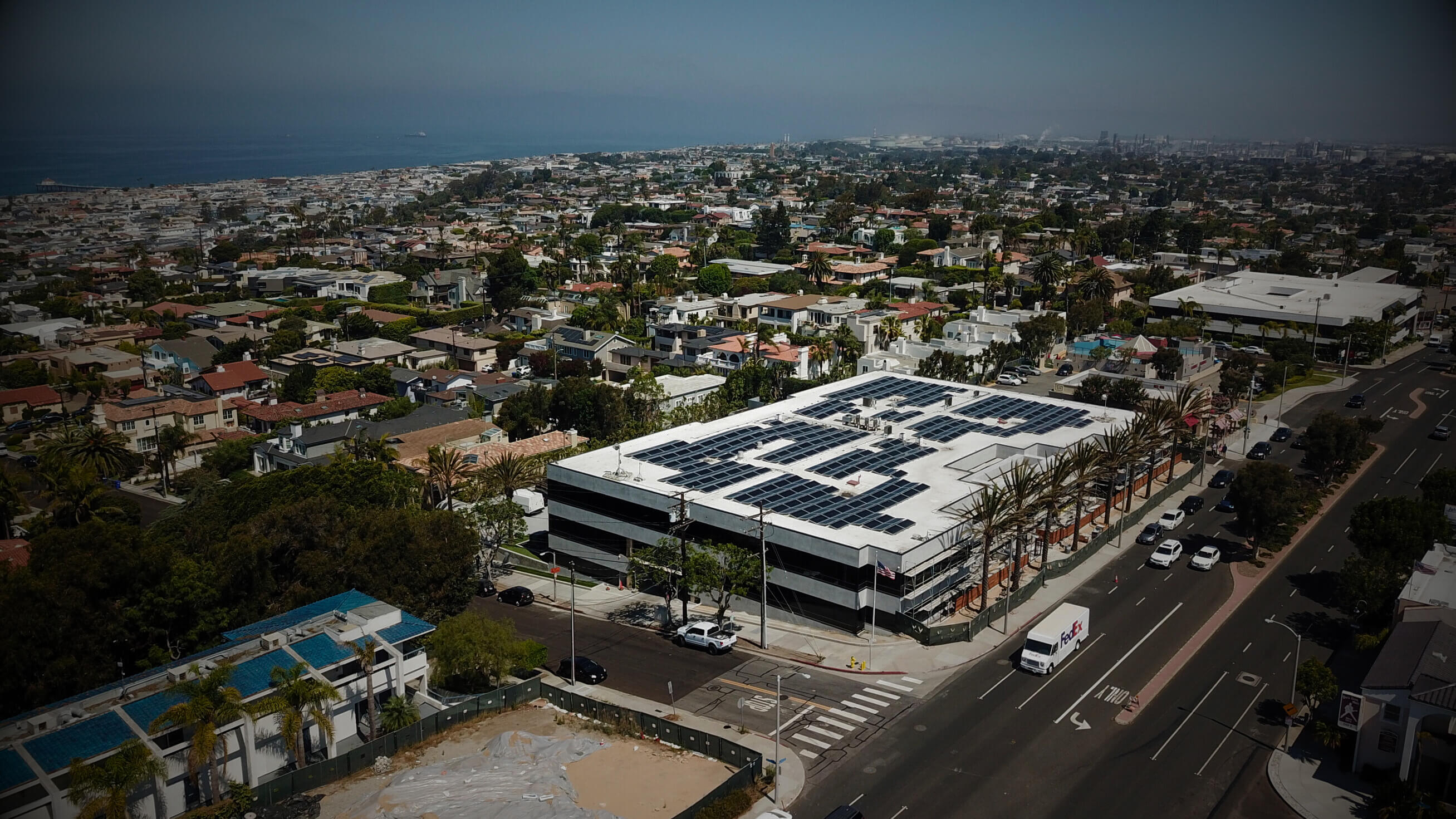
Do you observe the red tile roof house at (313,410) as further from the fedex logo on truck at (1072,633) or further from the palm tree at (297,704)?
the fedex logo on truck at (1072,633)

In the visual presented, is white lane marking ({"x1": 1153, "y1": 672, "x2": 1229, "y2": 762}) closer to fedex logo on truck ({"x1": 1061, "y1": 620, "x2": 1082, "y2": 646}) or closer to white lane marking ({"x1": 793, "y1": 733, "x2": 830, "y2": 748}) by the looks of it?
fedex logo on truck ({"x1": 1061, "y1": 620, "x2": 1082, "y2": 646})

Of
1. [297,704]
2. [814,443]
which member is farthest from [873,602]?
[297,704]

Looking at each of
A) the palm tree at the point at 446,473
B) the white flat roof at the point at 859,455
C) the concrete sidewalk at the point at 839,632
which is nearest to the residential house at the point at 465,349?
the palm tree at the point at 446,473

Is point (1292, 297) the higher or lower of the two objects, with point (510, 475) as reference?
higher

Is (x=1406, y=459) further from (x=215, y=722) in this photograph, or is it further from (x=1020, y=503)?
(x=215, y=722)

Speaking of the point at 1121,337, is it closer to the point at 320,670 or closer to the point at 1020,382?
the point at 1020,382

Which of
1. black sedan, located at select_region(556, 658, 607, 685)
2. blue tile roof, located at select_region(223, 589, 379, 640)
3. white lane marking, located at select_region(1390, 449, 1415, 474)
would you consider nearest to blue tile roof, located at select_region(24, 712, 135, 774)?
blue tile roof, located at select_region(223, 589, 379, 640)

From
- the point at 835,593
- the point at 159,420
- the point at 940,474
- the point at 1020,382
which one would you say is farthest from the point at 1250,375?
the point at 159,420
